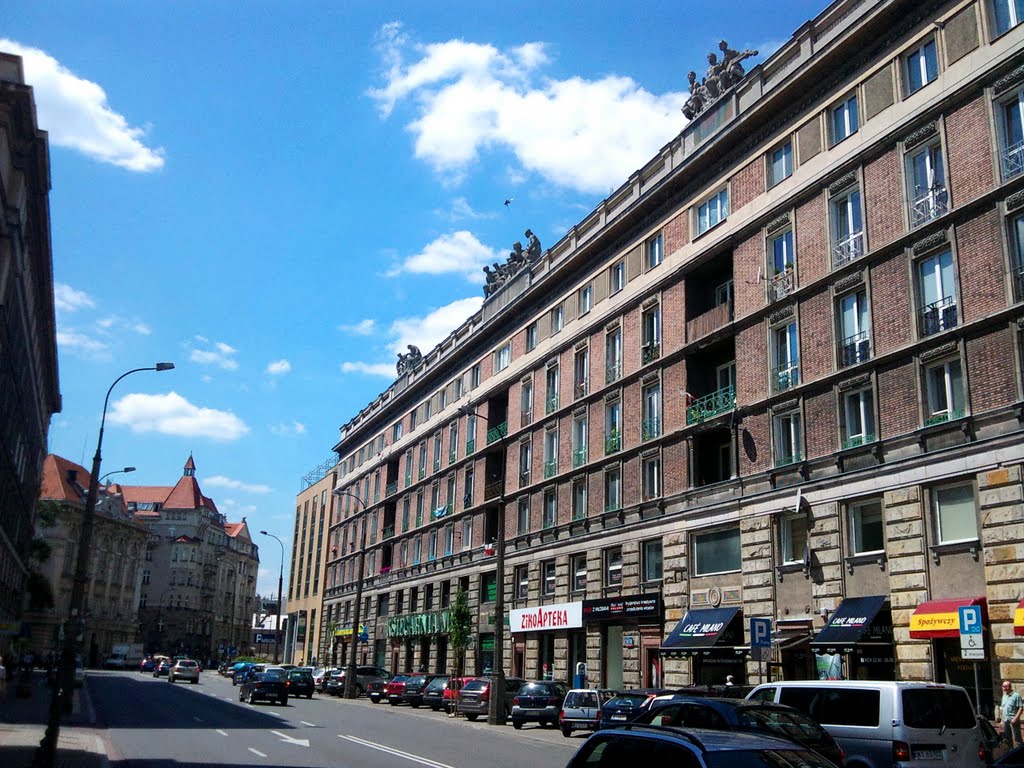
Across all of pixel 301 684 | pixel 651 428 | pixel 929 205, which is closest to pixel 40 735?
pixel 651 428

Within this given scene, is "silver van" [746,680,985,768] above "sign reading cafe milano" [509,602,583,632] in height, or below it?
below

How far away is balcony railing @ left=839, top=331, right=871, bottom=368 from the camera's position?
27281mm

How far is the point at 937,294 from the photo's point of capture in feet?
82.8

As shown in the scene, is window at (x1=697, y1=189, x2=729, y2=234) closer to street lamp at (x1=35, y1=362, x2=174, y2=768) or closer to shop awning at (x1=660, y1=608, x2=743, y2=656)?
shop awning at (x1=660, y1=608, x2=743, y2=656)

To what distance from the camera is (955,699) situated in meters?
14.7

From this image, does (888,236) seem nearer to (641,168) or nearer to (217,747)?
(641,168)

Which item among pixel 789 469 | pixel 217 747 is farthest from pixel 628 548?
pixel 217 747

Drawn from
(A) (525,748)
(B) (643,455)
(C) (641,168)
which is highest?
(C) (641,168)

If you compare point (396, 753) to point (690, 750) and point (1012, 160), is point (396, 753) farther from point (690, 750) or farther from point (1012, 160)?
point (1012, 160)

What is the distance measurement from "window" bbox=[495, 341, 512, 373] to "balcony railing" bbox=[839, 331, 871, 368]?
25.4m

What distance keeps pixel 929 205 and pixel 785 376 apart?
6.90 m

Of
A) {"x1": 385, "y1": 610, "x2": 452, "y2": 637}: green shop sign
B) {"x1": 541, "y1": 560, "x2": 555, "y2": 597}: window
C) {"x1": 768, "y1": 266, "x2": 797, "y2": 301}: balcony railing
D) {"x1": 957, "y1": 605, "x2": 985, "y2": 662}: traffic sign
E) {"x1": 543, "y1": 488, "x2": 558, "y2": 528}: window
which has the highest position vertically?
{"x1": 768, "y1": 266, "x2": 797, "y2": 301}: balcony railing

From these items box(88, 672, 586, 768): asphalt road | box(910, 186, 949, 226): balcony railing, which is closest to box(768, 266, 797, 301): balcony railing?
box(910, 186, 949, 226): balcony railing

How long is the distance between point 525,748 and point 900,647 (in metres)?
9.77
